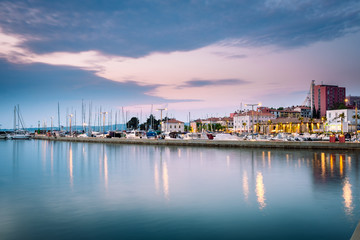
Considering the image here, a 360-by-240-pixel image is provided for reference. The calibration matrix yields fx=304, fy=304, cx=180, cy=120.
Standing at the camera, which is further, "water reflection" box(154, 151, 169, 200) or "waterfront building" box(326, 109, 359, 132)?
"waterfront building" box(326, 109, 359, 132)

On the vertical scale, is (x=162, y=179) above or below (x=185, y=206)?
below

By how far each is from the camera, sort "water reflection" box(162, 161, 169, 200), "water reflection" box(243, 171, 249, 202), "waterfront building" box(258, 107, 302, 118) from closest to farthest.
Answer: "water reflection" box(243, 171, 249, 202), "water reflection" box(162, 161, 169, 200), "waterfront building" box(258, 107, 302, 118)

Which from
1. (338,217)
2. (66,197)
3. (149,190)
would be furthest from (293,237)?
(66,197)

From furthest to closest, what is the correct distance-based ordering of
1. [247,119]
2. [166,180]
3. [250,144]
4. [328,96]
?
[328,96] < [247,119] < [250,144] < [166,180]

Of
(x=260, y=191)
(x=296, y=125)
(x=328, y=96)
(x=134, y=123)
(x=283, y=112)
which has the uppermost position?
(x=328, y=96)

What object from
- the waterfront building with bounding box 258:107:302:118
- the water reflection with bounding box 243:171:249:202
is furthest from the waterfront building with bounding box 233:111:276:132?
the water reflection with bounding box 243:171:249:202

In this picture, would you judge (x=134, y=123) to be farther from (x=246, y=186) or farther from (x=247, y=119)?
(x=246, y=186)

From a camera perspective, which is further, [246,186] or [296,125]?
[296,125]

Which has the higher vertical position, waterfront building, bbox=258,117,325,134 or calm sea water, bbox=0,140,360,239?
waterfront building, bbox=258,117,325,134

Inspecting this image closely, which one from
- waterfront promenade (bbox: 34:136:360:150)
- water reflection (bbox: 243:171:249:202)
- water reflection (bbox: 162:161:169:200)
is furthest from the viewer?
waterfront promenade (bbox: 34:136:360:150)

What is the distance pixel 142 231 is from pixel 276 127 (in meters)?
126

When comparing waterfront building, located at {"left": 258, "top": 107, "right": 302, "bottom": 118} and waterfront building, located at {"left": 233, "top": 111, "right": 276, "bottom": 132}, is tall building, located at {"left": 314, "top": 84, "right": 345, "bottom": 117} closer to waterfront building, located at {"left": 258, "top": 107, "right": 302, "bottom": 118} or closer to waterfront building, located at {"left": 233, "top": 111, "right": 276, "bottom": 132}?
waterfront building, located at {"left": 258, "top": 107, "right": 302, "bottom": 118}

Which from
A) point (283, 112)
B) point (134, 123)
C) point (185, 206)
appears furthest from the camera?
point (283, 112)

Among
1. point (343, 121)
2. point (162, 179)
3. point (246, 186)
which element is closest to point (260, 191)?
point (246, 186)
